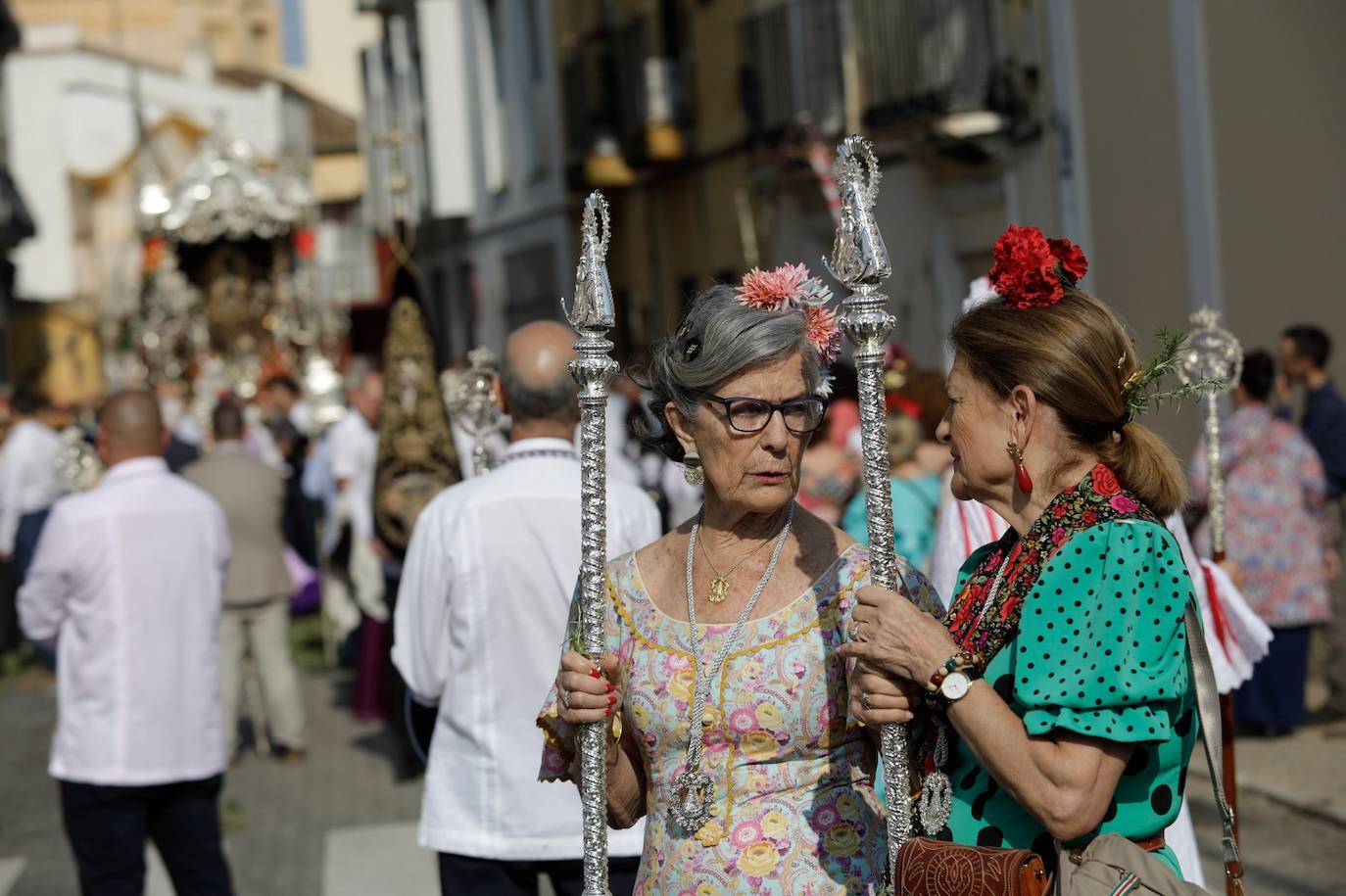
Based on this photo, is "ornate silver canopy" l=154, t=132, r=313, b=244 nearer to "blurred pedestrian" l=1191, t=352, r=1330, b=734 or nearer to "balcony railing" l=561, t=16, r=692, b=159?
"balcony railing" l=561, t=16, r=692, b=159

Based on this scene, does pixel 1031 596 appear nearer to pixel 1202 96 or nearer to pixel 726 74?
pixel 1202 96

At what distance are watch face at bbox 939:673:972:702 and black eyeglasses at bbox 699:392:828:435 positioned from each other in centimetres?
62

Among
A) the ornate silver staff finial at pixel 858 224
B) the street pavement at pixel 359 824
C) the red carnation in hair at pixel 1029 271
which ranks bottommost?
the street pavement at pixel 359 824

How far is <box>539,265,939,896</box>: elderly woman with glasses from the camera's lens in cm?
311

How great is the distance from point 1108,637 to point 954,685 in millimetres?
237

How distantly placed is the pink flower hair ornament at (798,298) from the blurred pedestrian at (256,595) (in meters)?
7.68

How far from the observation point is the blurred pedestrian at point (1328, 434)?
956cm

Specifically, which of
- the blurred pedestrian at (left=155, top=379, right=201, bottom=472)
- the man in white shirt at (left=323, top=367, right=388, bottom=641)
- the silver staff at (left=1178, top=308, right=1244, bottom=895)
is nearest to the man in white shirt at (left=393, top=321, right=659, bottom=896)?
the silver staff at (left=1178, top=308, right=1244, bottom=895)

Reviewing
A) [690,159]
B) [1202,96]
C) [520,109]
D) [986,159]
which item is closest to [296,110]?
Result: [520,109]

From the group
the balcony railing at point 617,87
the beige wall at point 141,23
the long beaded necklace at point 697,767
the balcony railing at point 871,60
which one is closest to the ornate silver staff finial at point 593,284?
the long beaded necklace at point 697,767

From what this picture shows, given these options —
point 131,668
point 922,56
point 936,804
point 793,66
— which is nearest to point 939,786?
point 936,804

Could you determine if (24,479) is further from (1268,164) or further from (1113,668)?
(1113,668)

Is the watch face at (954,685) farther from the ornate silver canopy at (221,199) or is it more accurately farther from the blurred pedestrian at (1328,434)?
the ornate silver canopy at (221,199)

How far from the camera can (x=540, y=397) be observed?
188 inches
